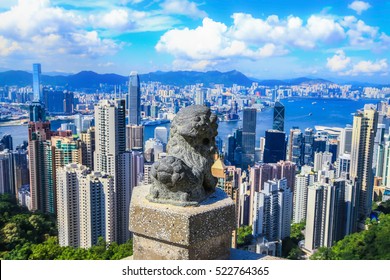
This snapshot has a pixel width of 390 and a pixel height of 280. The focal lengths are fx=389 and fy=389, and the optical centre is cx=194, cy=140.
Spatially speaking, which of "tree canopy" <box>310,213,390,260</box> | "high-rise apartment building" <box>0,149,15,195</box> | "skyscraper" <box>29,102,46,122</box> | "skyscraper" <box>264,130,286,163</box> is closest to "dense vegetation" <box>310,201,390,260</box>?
"tree canopy" <box>310,213,390,260</box>

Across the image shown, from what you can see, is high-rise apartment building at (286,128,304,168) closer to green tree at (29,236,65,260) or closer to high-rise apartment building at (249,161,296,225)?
high-rise apartment building at (249,161,296,225)

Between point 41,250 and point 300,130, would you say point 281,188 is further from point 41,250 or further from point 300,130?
point 41,250

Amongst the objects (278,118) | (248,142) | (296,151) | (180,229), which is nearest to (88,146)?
(248,142)

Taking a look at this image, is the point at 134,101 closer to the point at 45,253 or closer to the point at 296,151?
the point at 45,253

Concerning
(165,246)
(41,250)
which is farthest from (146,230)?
(41,250)

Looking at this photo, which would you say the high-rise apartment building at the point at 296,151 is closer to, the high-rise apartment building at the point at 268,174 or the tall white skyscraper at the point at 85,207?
the high-rise apartment building at the point at 268,174
